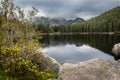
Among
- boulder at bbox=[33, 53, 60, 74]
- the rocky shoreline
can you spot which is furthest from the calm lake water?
the rocky shoreline

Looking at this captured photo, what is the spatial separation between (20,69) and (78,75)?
17.0ft

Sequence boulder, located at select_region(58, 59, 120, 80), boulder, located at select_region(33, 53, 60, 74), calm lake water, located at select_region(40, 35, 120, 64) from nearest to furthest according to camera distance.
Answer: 1. boulder, located at select_region(58, 59, 120, 80)
2. boulder, located at select_region(33, 53, 60, 74)
3. calm lake water, located at select_region(40, 35, 120, 64)

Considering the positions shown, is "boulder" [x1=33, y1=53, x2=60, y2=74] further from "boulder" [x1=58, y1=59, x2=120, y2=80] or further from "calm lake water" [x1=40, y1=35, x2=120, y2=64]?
"calm lake water" [x1=40, y1=35, x2=120, y2=64]

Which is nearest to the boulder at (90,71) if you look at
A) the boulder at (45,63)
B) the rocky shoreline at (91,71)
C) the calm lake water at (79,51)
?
the rocky shoreline at (91,71)

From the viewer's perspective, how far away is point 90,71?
49.4ft

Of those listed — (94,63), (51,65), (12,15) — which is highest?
(12,15)

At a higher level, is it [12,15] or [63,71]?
[12,15]

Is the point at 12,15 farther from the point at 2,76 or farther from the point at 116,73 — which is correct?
the point at 116,73

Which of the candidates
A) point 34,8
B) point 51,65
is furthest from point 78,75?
point 34,8

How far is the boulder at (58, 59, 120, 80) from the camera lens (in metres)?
14.8

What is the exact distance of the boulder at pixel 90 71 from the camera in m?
14.8

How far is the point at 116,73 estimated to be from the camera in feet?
49.8

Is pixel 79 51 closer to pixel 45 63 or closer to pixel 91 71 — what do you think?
pixel 45 63

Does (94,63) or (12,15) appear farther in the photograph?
(12,15)
